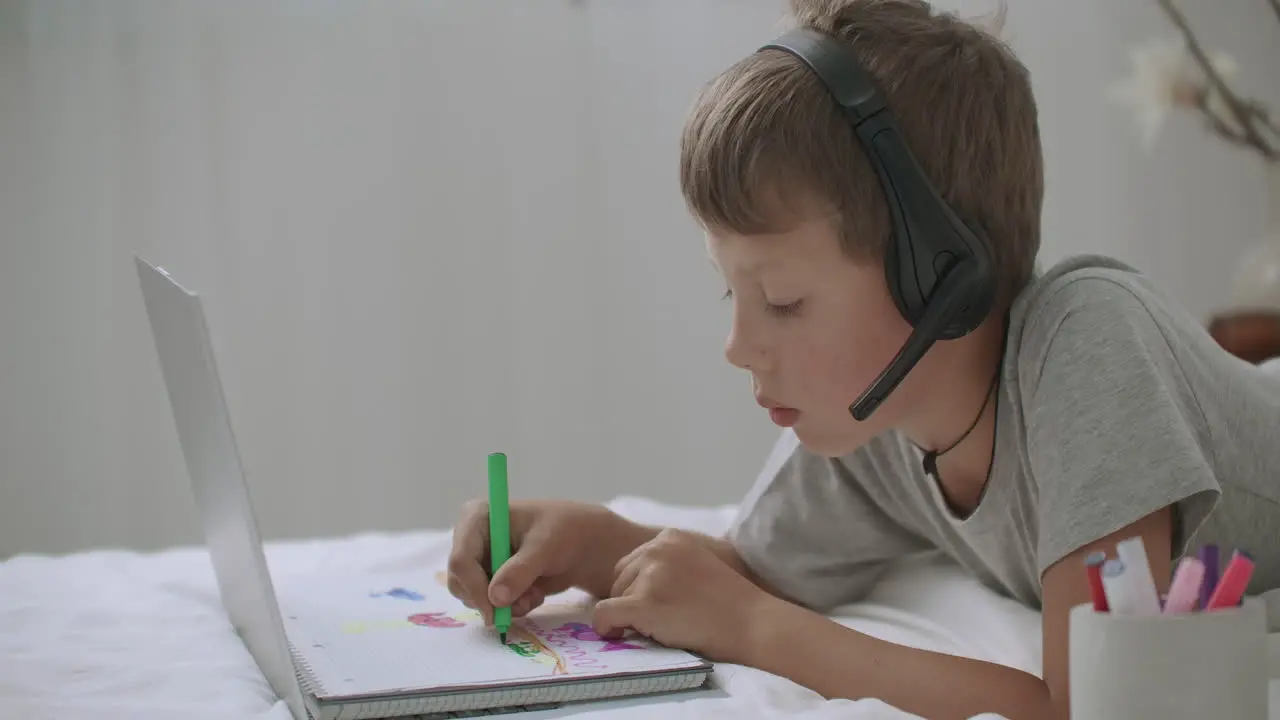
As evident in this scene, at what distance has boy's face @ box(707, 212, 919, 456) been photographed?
2.84 ft

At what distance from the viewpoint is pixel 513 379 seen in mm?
2395

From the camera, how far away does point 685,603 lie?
91 cm

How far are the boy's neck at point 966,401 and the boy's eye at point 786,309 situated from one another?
12 centimetres

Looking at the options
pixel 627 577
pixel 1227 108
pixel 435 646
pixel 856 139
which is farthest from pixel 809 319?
pixel 1227 108

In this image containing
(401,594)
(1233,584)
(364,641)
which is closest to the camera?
(1233,584)

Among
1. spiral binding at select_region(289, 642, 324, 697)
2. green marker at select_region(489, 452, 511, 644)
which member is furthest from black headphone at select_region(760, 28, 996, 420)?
spiral binding at select_region(289, 642, 324, 697)

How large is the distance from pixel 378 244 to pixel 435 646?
4.98ft

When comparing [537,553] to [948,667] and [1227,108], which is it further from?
[1227,108]

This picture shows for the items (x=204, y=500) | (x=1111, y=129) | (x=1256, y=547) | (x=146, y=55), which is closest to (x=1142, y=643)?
(x=1256, y=547)

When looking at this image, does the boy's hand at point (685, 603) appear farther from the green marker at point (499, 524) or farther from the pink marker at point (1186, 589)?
the pink marker at point (1186, 589)

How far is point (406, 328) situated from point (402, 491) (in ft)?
0.99

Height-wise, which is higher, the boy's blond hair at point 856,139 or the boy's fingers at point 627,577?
the boy's blond hair at point 856,139

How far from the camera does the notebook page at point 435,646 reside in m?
0.80

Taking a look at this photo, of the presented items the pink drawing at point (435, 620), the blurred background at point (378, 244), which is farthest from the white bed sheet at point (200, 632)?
the blurred background at point (378, 244)
